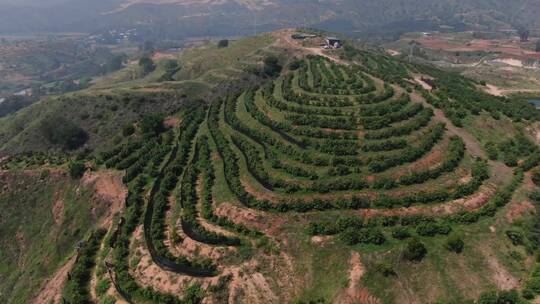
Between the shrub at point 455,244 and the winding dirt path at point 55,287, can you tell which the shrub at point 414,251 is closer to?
the shrub at point 455,244

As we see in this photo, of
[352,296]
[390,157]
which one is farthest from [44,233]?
[390,157]

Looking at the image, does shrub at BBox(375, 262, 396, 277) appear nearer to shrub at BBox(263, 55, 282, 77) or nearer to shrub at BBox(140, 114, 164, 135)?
shrub at BBox(140, 114, 164, 135)

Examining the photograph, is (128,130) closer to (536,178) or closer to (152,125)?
(152,125)

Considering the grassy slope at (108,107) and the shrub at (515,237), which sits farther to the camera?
the grassy slope at (108,107)

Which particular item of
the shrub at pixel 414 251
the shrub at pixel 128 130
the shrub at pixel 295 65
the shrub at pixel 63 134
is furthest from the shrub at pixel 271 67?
the shrub at pixel 414 251

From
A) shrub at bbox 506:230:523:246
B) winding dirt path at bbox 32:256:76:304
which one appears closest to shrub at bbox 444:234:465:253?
shrub at bbox 506:230:523:246

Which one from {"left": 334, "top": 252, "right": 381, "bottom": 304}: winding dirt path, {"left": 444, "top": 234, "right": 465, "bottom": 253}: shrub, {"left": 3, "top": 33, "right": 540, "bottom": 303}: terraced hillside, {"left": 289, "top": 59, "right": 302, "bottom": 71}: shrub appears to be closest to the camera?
{"left": 334, "top": 252, "right": 381, "bottom": 304}: winding dirt path

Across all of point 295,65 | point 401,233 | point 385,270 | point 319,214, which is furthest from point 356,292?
point 295,65
